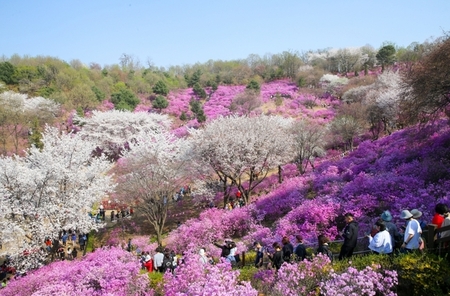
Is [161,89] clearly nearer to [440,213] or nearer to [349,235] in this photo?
[349,235]

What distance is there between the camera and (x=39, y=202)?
17.9 m

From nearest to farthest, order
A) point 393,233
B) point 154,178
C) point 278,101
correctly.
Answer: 1. point 393,233
2. point 154,178
3. point 278,101

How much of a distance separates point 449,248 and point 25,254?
18.4 metres

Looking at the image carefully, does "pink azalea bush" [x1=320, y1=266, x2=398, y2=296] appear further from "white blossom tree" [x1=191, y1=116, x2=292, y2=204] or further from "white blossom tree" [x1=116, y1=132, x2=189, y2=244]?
"white blossom tree" [x1=191, y1=116, x2=292, y2=204]

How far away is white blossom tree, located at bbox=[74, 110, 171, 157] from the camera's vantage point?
152 ft

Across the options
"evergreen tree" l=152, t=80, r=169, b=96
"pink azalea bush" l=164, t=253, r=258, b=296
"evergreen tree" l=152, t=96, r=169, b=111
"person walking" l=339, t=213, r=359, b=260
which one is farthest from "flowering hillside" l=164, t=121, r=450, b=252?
"evergreen tree" l=152, t=80, r=169, b=96

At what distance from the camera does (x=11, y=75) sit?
65.9m

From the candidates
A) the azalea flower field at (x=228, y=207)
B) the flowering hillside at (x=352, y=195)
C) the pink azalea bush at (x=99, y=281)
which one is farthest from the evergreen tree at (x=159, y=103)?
the pink azalea bush at (x=99, y=281)

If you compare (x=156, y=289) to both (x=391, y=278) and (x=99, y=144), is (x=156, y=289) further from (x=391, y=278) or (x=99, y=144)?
(x=99, y=144)

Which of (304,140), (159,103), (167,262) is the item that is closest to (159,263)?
(167,262)

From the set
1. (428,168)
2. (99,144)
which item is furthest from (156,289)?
(99,144)

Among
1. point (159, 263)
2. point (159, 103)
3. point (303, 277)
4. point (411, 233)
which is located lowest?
point (159, 263)

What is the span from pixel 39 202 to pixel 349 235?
16.3m

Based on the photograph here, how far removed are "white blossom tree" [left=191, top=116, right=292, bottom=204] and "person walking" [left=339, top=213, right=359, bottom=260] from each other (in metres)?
14.3
